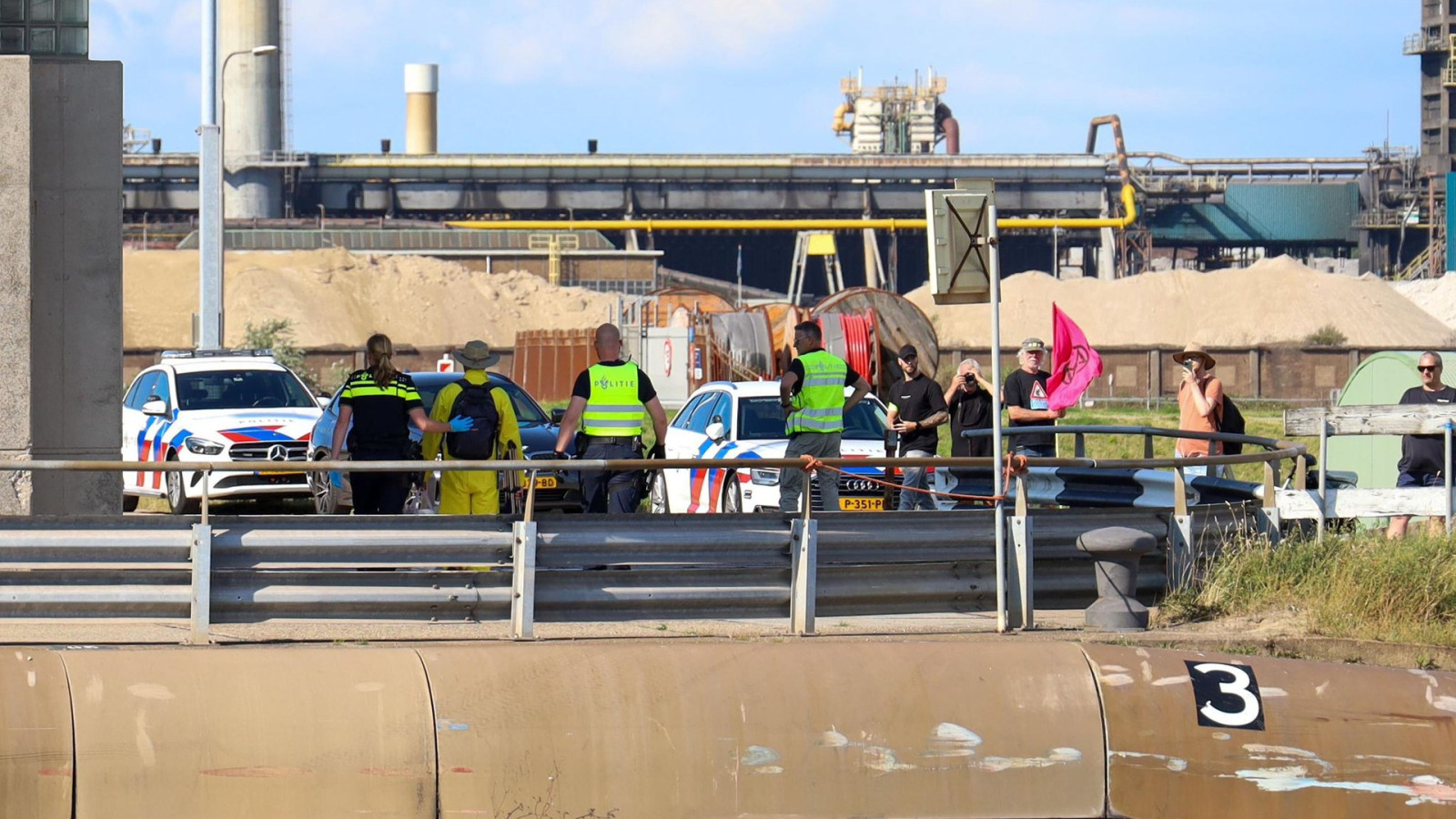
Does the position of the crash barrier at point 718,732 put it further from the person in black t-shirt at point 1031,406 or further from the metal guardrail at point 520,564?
the person in black t-shirt at point 1031,406

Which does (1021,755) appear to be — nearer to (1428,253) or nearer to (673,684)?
(673,684)

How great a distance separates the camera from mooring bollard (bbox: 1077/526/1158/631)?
376 inches

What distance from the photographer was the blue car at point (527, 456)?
14656 mm

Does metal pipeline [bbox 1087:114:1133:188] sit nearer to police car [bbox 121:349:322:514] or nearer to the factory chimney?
the factory chimney

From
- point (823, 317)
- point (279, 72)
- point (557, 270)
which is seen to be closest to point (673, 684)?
point (823, 317)

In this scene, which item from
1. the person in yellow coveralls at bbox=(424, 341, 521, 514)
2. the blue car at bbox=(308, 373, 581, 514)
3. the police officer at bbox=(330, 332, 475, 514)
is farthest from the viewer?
the blue car at bbox=(308, 373, 581, 514)

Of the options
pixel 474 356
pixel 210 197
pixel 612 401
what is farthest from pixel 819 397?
pixel 210 197

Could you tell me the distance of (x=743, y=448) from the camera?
1603 centimetres

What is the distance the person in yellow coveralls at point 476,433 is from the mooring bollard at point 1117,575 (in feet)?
12.2

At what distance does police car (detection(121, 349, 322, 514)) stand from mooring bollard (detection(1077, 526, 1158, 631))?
9.16 meters

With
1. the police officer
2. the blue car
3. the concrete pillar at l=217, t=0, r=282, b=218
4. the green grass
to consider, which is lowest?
the green grass

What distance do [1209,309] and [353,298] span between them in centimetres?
3754

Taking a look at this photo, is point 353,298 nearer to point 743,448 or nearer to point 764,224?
point 764,224

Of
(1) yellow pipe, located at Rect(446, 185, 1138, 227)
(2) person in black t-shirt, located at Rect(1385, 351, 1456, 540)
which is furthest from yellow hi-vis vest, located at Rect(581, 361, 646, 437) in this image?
(1) yellow pipe, located at Rect(446, 185, 1138, 227)
